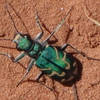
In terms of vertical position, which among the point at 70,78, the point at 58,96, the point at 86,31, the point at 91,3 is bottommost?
the point at 58,96

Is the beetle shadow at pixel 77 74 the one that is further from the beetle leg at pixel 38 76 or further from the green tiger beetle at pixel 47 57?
the beetle leg at pixel 38 76

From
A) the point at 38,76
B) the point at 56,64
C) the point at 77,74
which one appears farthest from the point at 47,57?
the point at 77,74

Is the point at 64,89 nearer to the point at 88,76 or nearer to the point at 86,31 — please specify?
the point at 88,76

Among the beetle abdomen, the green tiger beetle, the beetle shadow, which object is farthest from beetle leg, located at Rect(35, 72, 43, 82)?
the beetle shadow

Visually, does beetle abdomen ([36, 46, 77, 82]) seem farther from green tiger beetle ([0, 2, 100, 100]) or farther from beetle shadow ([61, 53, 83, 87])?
beetle shadow ([61, 53, 83, 87])

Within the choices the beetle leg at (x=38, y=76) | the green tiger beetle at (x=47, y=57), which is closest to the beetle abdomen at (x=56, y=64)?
the green tiger beetle at (x=47, y=57)

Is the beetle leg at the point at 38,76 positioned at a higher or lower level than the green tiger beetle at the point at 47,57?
lower

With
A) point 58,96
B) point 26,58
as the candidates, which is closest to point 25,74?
point 26,58
